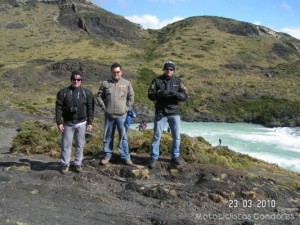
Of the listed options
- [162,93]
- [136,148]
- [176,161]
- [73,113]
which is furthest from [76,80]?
[136,148]

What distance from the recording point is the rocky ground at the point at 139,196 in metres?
7.71

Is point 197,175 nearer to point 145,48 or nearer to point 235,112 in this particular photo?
point 235,112

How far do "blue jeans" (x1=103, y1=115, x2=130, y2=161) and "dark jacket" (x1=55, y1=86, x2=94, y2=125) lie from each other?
57 centimetres

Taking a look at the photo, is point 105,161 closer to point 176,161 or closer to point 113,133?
point 113,133

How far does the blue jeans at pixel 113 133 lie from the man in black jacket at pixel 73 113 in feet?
1.81

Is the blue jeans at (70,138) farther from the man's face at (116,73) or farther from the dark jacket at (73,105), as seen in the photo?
the man's face at (116,73)

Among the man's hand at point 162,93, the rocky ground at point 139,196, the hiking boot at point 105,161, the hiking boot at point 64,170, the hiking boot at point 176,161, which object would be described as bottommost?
the rocky ground at point 139,196

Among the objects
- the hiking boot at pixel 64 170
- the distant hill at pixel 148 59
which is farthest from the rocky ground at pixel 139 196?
the distant hill at pixel 148 59

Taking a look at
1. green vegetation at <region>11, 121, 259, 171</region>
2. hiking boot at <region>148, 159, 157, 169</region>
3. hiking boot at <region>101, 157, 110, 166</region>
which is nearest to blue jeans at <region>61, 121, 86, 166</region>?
hiking boot at <region>101, 157, 110, 166</region>

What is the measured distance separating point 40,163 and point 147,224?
456cm

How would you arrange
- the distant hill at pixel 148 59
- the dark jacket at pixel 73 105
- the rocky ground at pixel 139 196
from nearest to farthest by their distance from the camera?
the rocky ground at pixel 139 196 < the dark jacket at pixel 73 105 < the distant hill at pixel 148 59

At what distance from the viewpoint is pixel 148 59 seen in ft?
297

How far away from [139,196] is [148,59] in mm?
82625

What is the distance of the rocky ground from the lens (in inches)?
304
